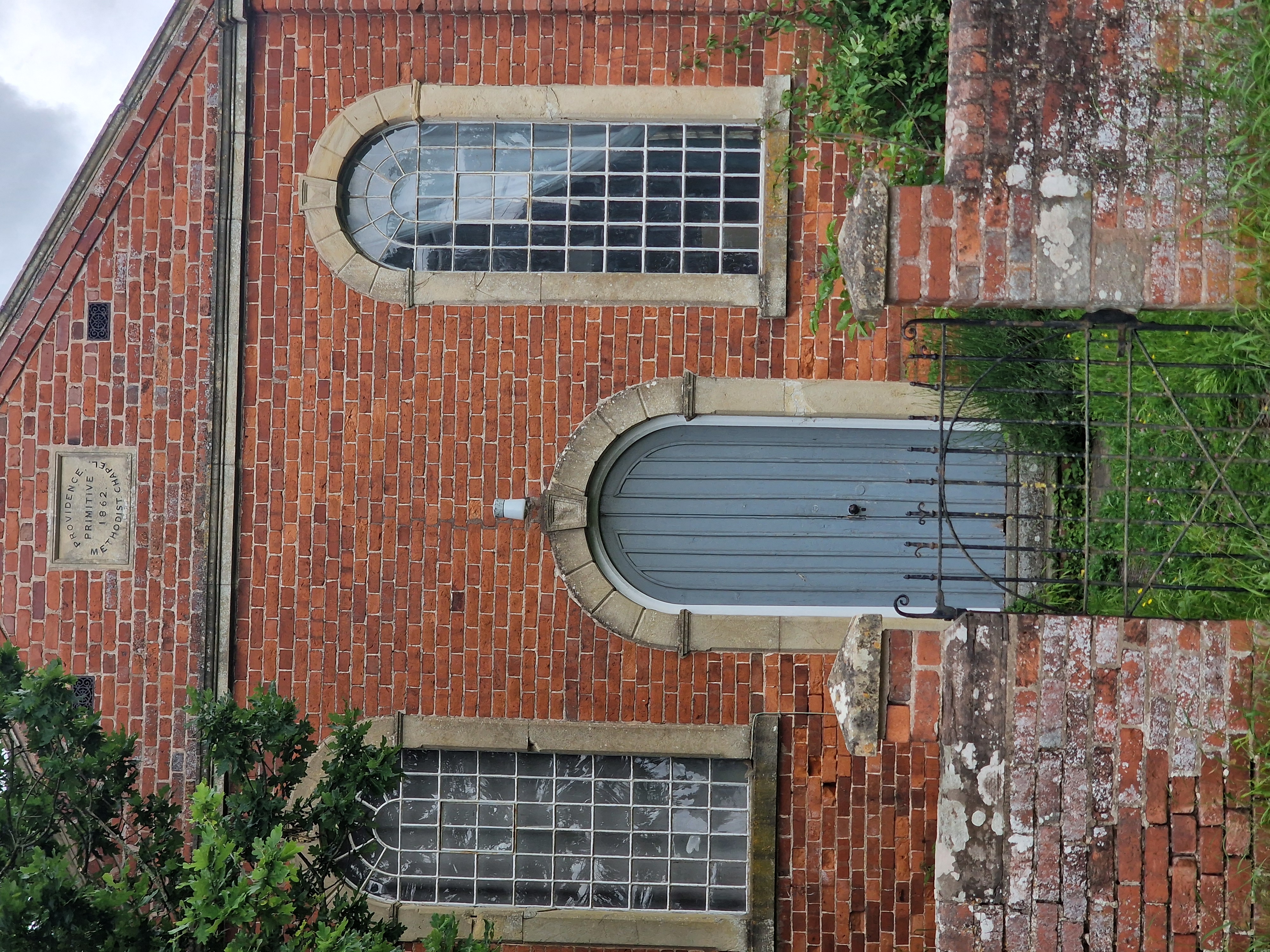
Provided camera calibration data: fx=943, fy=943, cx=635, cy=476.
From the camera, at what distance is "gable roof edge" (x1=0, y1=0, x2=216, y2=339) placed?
288 inches

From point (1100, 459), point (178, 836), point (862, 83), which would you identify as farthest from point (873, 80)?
point (178, 836)

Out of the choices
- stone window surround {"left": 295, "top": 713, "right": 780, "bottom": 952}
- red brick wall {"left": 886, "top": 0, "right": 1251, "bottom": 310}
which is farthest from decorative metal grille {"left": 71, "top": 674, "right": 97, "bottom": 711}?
red brick wall {"left": 886, "top": 0, "right": 1251, "bottom": 310}

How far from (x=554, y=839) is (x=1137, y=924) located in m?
4.50

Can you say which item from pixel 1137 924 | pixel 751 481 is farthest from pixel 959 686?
pixel 751 481

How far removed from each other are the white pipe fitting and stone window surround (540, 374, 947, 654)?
179mm

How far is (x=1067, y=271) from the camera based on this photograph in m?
3.83

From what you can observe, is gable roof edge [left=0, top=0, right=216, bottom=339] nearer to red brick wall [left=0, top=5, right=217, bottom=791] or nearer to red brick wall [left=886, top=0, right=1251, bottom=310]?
red brick wall [left=0, top=5, right=217, bottom=791]

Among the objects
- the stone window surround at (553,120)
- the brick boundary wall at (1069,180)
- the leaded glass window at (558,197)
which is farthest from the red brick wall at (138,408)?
the brick boundary wall at (1069,180)

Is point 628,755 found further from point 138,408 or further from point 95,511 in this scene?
point 138,408

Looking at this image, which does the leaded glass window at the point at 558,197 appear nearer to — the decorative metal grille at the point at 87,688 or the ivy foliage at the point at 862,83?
the ivy foliage at the point at 862,83

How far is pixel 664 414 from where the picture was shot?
727cm

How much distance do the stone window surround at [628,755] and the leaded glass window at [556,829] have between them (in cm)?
13

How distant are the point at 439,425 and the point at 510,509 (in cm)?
87

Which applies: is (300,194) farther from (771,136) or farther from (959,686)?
(959,686)
